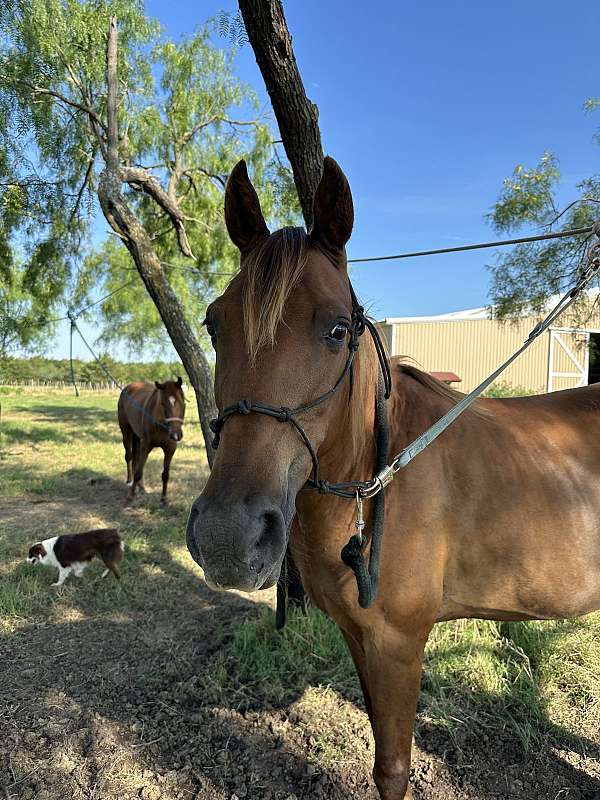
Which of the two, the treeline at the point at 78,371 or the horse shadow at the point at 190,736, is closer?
the horse shadow at the point at 190,736

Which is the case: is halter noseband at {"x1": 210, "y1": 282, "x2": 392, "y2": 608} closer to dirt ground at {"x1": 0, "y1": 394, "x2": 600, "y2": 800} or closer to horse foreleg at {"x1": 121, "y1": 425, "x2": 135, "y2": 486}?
dirt ground at {"x1": 0, "y1": 394, "x2": 600, "y2": 800}

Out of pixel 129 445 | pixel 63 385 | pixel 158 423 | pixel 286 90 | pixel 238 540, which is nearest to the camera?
pixel 238 540

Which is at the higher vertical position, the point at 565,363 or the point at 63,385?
the point at 565,363

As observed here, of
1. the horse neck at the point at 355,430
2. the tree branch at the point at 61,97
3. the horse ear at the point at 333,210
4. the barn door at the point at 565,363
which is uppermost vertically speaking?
the tree branch at the point at 61,97

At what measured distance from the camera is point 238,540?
3.75ft

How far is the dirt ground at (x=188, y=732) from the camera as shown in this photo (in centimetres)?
232

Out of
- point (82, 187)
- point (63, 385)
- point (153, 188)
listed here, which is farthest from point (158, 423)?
point (63, 385)

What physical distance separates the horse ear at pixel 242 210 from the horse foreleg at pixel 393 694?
1549 mm

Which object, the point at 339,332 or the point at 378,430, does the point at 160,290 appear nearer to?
the point at 378,430

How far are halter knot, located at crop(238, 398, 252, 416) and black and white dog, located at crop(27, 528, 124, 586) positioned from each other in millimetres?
4029

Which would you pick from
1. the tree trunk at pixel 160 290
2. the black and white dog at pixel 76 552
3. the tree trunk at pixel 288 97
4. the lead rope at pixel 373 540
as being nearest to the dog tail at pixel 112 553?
the black and white dog at pixel 76 552

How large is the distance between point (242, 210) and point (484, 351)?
70.9ft

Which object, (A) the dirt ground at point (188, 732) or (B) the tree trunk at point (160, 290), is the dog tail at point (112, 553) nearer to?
(A) the dirt ground at point (188, 732)

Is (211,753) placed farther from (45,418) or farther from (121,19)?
(45,418)
